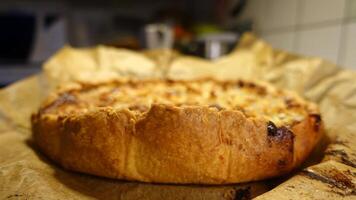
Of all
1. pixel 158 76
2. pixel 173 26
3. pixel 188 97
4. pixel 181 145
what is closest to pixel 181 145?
pixel 181 145

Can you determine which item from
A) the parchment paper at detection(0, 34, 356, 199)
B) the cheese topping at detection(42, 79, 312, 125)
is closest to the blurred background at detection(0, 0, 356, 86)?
the parchment paper at detection(0, 34, 356, 199)

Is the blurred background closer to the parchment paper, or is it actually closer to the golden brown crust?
the parchment paper

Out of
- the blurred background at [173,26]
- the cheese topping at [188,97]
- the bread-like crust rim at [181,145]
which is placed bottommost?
the bread-like crust rim at [181,145]

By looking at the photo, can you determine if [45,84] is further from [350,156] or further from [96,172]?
[350,156]

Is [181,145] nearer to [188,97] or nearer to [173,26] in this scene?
[188,97]

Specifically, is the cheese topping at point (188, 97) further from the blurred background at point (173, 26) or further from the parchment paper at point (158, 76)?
the blurred background at point (173, 26)

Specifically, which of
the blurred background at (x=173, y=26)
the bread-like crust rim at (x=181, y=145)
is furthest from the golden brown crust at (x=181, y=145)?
the blurred background at (x=173, y=26)
